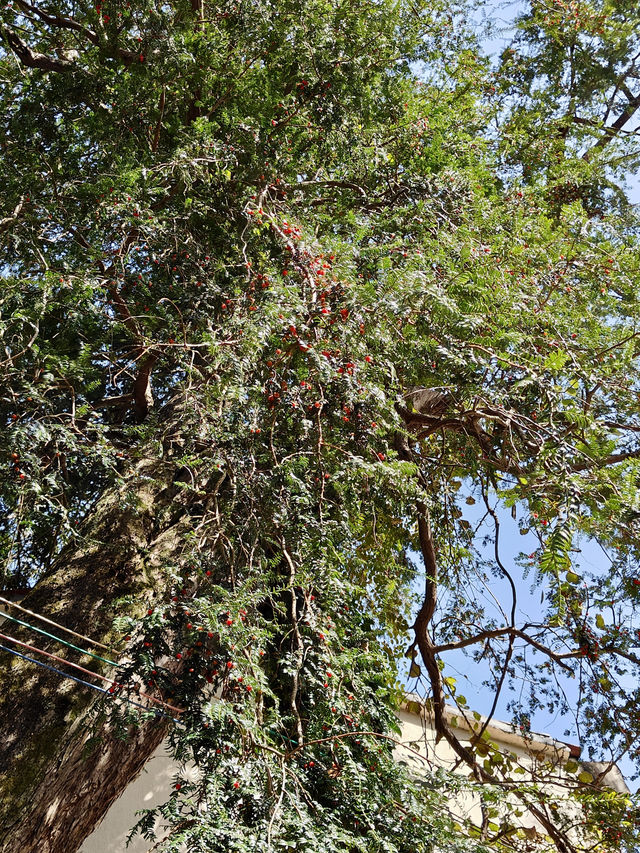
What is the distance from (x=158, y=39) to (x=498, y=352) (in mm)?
2452

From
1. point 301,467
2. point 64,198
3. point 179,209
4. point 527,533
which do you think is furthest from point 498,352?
point 64,198

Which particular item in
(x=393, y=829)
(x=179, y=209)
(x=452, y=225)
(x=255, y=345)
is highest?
(x=452, y=225)

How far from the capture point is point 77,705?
2.65 m

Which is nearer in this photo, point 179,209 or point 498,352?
point 498,352

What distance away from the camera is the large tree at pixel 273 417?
2.49 m

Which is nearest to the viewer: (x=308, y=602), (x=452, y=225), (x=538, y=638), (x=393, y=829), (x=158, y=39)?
(x=393, y=829)

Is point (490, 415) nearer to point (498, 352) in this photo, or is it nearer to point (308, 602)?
point (498, 352)

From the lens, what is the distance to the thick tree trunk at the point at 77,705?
2422mm

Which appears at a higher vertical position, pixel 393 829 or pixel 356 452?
pixel 356 452

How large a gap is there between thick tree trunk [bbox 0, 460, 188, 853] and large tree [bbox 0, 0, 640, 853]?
0.5 inches

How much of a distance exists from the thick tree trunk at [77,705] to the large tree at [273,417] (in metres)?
0.01

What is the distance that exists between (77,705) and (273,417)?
1453 mm

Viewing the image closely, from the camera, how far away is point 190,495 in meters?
3.37

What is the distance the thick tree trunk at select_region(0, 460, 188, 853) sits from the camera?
242cm
